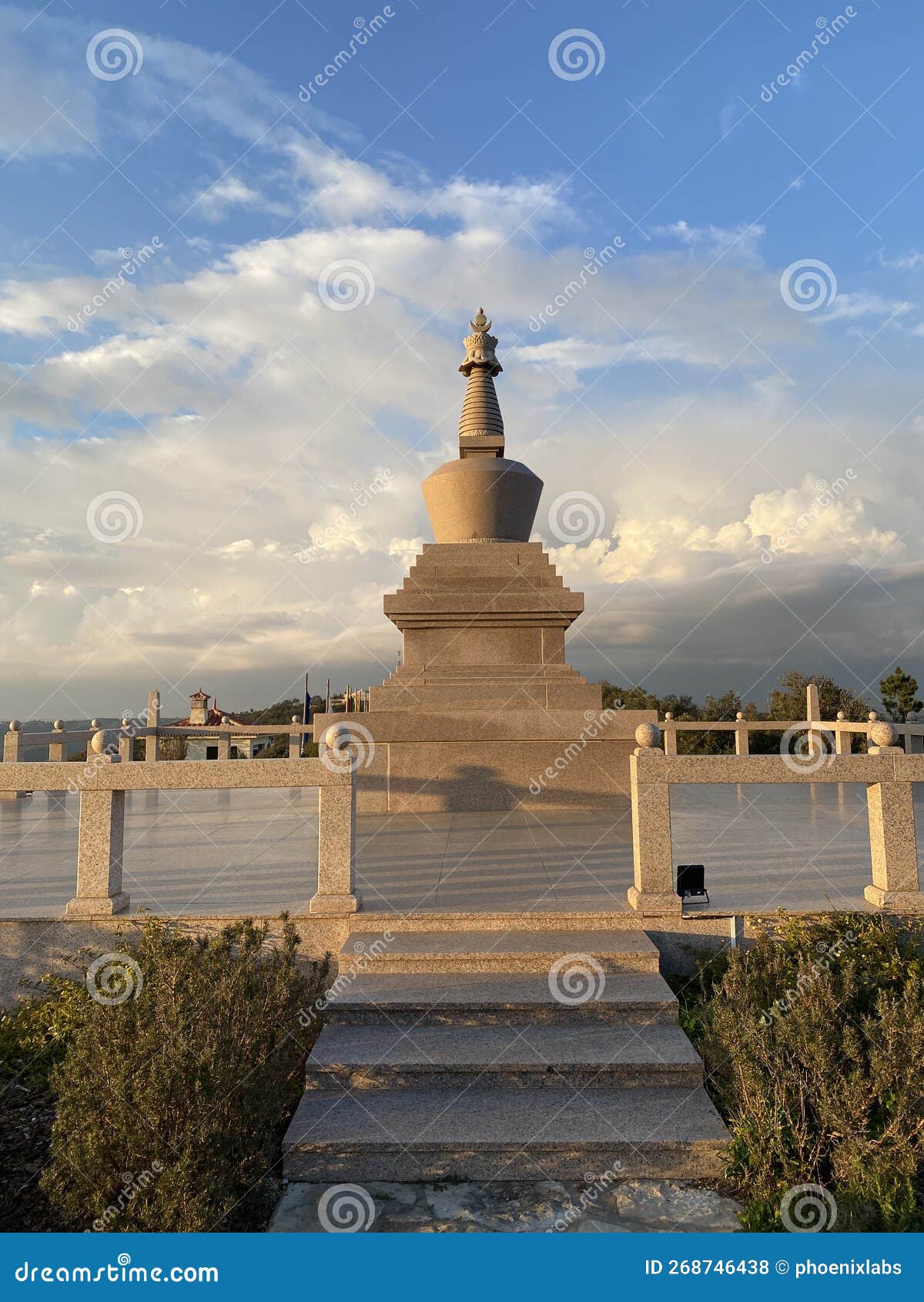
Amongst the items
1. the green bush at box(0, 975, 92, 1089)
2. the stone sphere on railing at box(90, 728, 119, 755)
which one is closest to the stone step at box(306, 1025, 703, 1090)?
the green bush at box(0, 975, 92, 1089)

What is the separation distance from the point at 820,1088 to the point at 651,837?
2504mm

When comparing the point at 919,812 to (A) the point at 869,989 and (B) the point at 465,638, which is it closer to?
(B) the point at 465,638

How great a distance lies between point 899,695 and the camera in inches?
1157

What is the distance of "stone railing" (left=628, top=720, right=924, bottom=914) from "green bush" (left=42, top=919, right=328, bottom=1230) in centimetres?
316

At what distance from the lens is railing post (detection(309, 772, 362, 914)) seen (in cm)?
633

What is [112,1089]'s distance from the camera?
3.98 metres

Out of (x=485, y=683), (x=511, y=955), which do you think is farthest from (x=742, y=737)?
(x=511, y=955)

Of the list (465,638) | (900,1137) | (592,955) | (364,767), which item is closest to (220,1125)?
(592,955)

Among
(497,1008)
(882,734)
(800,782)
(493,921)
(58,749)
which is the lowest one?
(497,1008)

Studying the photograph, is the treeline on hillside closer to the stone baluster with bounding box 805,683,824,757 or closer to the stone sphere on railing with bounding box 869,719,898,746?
the stone baluster with bounding box 805,683,824,757

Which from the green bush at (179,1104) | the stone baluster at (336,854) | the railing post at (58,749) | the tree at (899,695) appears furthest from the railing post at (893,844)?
the tree at (899,695)

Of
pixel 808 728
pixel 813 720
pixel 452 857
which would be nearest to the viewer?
pixel 452 857

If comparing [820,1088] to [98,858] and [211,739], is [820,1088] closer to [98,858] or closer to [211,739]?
[98,858]

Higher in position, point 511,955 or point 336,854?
point 336,854
